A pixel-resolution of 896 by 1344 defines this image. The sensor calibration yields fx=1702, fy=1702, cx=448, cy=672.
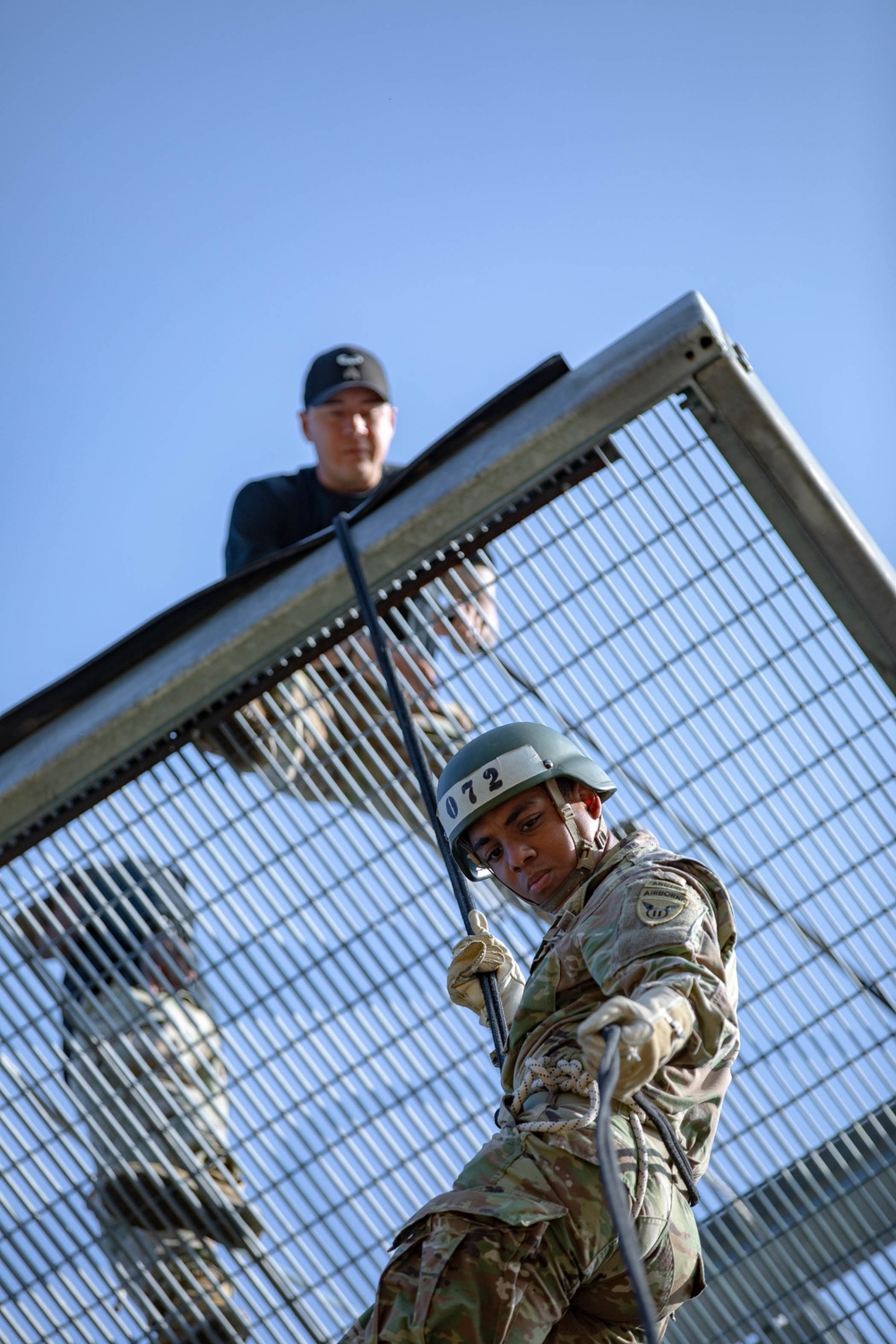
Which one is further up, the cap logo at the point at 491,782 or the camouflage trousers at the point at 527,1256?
the cap logo at the point at 491,782

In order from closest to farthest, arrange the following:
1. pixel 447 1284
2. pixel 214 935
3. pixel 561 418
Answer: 1. pixel 447 1284
2. pixel 561 418
3. pixel 214 935

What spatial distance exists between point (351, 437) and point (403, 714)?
127 cm

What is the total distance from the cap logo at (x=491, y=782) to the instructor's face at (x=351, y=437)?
1325mm

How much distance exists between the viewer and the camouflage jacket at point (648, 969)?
2.41 meters

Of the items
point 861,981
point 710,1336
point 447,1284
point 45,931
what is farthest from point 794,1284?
point 45,931

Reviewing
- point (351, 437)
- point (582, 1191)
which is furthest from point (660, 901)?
point (351, 437)

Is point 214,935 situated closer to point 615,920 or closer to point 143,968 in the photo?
point 143,968

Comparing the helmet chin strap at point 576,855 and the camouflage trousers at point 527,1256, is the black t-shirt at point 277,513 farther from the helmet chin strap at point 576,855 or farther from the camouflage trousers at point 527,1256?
the camouflage trousers at point 527,1256

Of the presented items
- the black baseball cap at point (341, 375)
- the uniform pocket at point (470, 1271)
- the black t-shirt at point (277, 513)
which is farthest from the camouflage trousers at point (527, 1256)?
the black baseball cap at point (341, 375)

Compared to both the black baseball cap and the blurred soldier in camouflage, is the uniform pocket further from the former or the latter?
the black baseball cap

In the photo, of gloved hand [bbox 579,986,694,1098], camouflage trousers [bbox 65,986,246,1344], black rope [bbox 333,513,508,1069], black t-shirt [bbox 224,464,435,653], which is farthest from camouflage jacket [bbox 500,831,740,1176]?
black t-shirt [bbox 224,464,435,653]

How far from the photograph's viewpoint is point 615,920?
2607 millimetres

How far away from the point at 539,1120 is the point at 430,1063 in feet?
2.37

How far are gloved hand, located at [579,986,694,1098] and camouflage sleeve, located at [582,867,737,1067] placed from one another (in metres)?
0.11
